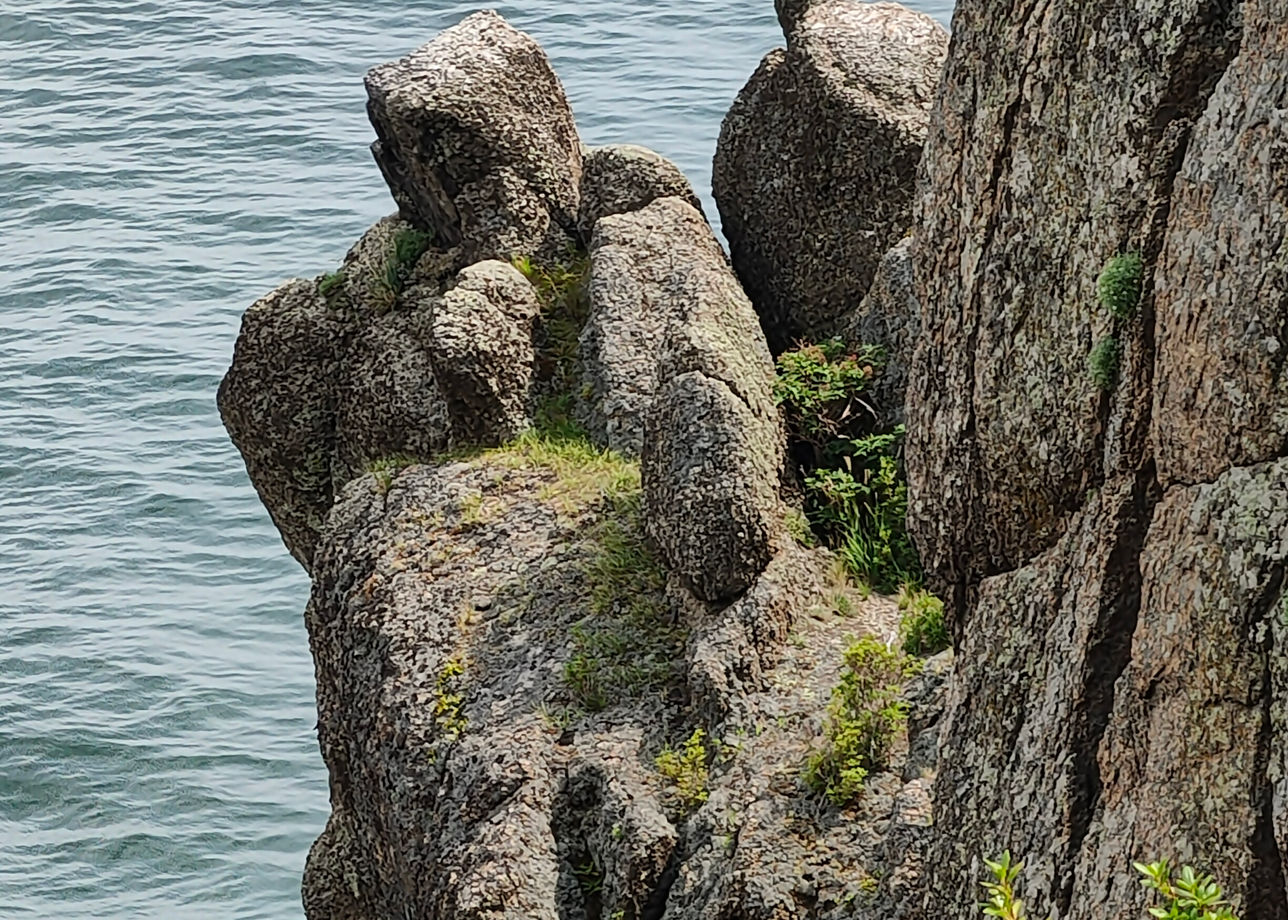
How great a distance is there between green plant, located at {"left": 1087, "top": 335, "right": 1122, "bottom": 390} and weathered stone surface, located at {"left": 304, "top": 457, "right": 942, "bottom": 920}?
4328mm

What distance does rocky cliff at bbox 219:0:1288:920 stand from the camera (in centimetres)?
896

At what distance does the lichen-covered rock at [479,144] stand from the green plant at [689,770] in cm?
881

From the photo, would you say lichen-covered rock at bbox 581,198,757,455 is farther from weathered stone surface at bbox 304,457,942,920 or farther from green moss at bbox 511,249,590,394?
weathered stone surface at bbox 304,457,942,920

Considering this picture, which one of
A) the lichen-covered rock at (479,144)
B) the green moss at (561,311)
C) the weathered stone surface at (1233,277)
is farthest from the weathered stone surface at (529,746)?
the weathered stone surface at (1233,277)

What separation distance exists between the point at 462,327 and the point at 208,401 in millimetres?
29571

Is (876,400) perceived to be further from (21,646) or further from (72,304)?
(72,304)

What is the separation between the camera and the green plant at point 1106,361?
9.81 meters

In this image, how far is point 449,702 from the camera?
1700 centimetres

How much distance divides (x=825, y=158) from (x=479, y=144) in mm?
4183

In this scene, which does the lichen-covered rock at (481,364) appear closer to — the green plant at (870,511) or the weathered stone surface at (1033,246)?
the green plant at (870,511)

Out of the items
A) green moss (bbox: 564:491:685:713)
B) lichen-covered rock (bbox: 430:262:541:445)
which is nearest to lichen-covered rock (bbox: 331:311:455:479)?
lichen-covered rock (bbox: 430:262:541:445)

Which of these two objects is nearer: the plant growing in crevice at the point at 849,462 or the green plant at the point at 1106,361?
the green plant at the point at 1106,361

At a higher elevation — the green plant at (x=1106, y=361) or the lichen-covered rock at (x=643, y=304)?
the green plant at (x=1106, y=361)

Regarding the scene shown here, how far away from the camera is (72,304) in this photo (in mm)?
53156
